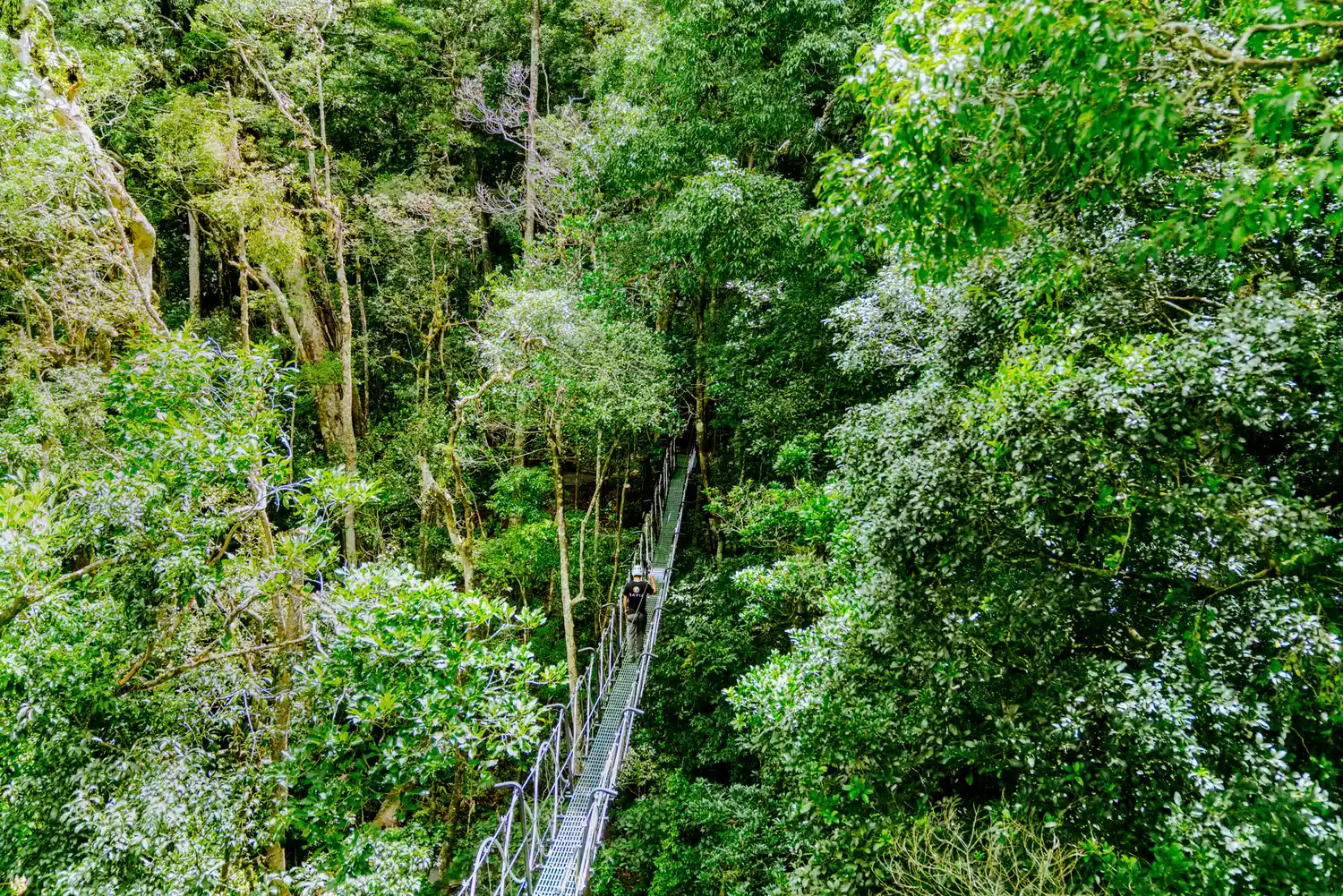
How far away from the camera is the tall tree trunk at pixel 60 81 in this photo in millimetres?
5031

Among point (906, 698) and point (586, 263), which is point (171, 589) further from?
point (586, 263)

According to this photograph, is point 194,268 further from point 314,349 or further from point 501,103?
point 501,103

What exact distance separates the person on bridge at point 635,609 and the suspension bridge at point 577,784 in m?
0.10

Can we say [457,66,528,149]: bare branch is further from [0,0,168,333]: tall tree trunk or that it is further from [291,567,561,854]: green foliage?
[291,567,561,854]: green foliage

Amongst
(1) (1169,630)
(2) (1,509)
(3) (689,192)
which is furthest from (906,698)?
(3) (689,192)

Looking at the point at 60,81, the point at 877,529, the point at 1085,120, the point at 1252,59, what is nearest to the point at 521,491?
the point at 60,81

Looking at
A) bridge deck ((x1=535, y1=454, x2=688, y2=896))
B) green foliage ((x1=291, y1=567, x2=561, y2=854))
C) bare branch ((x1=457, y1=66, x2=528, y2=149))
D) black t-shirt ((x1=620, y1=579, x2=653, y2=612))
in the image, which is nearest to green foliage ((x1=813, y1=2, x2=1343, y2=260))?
green foliage ((x1=291, y1=567, x2=561, y2=854))

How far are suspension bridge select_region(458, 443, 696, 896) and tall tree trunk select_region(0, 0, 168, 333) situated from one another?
4941mm

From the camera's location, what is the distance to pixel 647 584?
9156 mm

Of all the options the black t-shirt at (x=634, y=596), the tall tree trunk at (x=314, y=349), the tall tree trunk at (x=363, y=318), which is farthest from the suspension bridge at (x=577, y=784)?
the tall tree trunk at (x=363, y=318)

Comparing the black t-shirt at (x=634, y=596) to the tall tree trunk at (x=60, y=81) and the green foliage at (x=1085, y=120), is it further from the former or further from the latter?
the green foliage at (x=1085, y=120)

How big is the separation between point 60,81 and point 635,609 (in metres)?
7.60

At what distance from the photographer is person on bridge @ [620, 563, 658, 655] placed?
862 centimetres

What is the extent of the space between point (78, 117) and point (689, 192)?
18.1 feet
